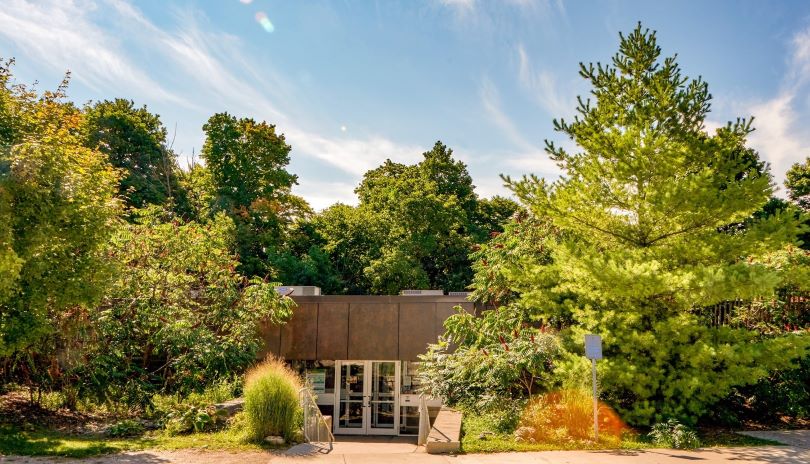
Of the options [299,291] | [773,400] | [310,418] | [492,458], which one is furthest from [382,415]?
[773,400]

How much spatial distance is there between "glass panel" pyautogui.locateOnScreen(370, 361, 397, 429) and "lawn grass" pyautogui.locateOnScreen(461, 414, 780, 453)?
6.81 meters

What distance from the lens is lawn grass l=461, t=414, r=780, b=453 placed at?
1026cm

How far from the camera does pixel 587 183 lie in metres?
12.9

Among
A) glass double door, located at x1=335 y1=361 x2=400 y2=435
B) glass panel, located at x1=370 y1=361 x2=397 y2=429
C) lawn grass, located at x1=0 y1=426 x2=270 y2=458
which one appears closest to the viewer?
lawn grass, located at x1=0 y1=426 x2=270 y2=458

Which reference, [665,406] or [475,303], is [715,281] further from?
[475,303]

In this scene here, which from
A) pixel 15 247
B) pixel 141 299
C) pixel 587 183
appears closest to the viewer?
pixel 15 247

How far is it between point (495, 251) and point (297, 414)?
27.2 feet

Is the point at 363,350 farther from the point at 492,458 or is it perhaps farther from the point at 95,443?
the point at 492,458

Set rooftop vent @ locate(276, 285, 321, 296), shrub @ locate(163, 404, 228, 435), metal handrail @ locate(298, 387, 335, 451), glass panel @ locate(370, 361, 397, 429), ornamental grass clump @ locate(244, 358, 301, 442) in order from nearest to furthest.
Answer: ornamental grass clump @ locate(244, 358, 301, 442) → metal handrail @ locate(298, 387, 335, 451) → shrub @ locate(163, 404, 228, 435) → glass panel @ locate(370, 361, 397, 429) → rooftop vent @ locate(276, 285, 321, 296)

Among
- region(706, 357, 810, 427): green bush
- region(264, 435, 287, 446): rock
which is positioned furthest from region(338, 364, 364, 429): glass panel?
region(706, 357, 810, 427): green bush

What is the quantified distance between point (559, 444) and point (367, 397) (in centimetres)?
900

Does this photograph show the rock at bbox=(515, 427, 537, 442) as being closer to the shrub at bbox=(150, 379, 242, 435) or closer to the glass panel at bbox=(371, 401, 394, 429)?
the shrub at bbox=(150, 379, 242, 435)

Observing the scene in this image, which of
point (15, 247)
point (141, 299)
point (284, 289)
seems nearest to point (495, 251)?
point (284, 289)

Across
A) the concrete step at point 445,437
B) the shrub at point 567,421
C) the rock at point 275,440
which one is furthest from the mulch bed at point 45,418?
the shrub at point 567,421
